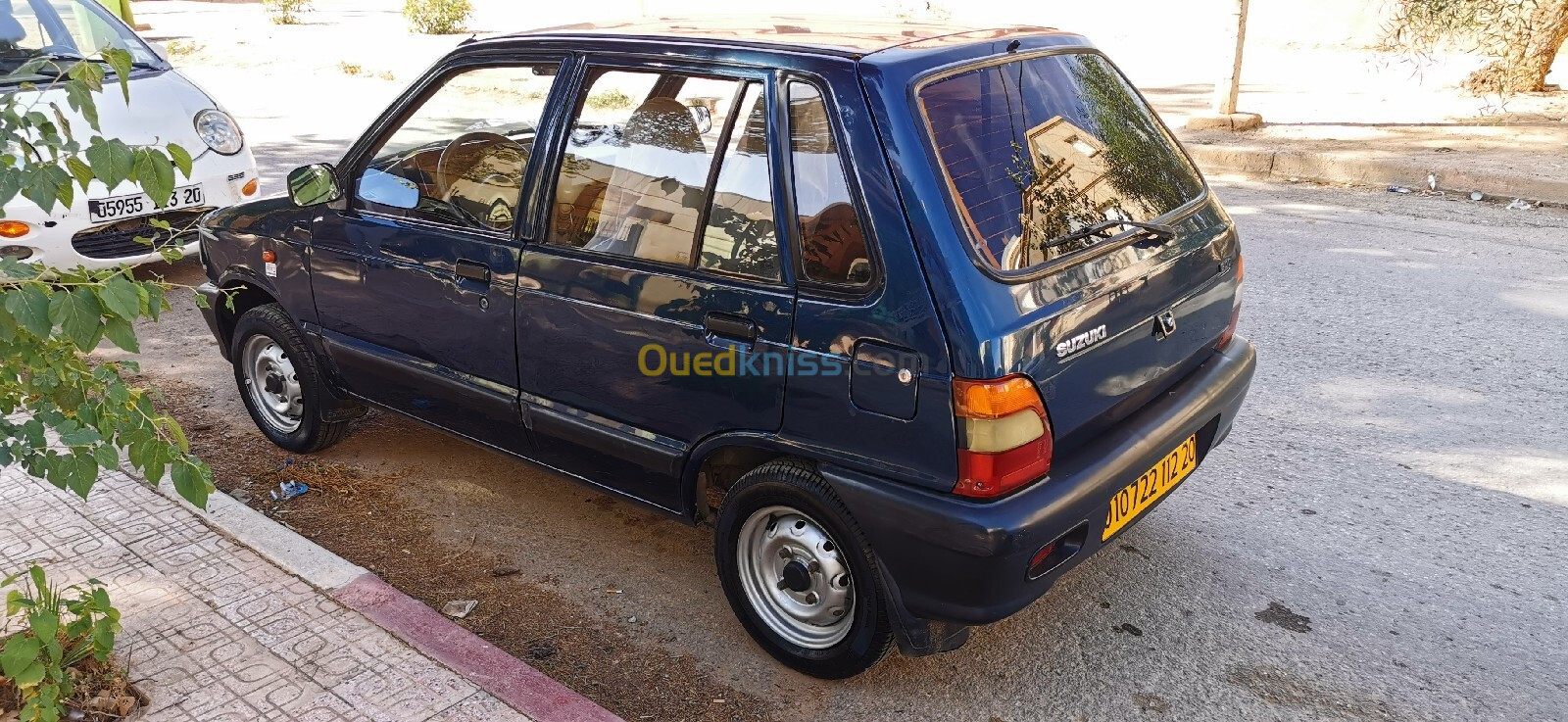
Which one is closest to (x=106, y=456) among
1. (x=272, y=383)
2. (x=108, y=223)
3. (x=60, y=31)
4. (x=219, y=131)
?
(x=272, y=383)

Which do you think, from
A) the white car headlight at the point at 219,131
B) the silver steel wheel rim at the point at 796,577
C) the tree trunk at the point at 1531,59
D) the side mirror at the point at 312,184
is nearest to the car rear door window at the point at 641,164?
the silver steel wheel rim at the point at 796,577

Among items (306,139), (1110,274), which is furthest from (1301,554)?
(306,139)

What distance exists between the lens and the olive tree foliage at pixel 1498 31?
10.5 metres

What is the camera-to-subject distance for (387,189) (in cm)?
388

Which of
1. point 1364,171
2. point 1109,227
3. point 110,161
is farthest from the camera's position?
point 1364,171

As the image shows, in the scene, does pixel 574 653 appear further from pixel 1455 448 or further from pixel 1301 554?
pixel 1455 448

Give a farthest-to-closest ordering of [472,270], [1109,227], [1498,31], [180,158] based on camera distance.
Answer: [1498,31], [472,270], [1109,227], [180,158]

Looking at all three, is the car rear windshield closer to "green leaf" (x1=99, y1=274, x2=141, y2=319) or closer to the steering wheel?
the steering wheel

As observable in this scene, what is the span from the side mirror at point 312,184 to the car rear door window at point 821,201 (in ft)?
6.12

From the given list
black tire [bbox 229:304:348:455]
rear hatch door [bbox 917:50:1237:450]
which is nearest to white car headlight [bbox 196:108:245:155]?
black tire [bbox 229:304:348:455]

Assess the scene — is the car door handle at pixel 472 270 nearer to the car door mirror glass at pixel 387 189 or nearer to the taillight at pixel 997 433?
the car door mirror glass at pixel 387 189

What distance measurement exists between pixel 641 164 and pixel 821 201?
2.24 feet

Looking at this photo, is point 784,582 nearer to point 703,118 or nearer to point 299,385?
point 703,118

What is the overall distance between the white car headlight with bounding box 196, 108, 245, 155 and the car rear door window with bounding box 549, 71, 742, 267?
4.18 m
